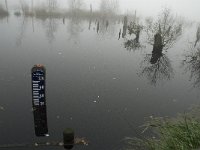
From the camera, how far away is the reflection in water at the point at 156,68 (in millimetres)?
18547

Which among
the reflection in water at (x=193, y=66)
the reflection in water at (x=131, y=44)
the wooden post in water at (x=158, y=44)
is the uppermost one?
the wooden post in water at (x=158, y=44)

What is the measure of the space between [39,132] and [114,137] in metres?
3.08

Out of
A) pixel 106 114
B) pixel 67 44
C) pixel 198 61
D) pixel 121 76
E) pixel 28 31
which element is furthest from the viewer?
pixel 28 31

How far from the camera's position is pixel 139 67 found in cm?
2064

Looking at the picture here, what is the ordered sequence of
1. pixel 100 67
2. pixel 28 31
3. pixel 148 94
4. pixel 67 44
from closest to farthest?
1. pixel 148 94
2. pixel 100 67
3. pixel 67 44
4. pixel 28 31

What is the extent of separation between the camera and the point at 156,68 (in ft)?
68.1

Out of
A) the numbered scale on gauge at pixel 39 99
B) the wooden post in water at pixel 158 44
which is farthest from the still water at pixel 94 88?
the wooden post in water at pixel 158 44

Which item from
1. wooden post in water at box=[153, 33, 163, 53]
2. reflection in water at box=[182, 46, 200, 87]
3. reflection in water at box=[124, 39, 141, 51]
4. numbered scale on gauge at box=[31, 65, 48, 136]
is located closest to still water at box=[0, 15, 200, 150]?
reflection in water at box=[182, 46, 200, 87]

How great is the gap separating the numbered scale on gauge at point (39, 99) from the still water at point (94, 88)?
30 centimetres

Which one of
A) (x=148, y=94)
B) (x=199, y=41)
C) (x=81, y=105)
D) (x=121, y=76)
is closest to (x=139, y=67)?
(x=121, y=76)

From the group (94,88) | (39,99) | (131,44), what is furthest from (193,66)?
(39,99)

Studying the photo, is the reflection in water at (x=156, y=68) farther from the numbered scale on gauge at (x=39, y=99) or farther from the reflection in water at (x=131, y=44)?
the numbered scale on gauge at (x=39, y=99)

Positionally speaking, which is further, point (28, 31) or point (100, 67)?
point (28, 31)

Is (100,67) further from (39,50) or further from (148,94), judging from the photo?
(39,50)
